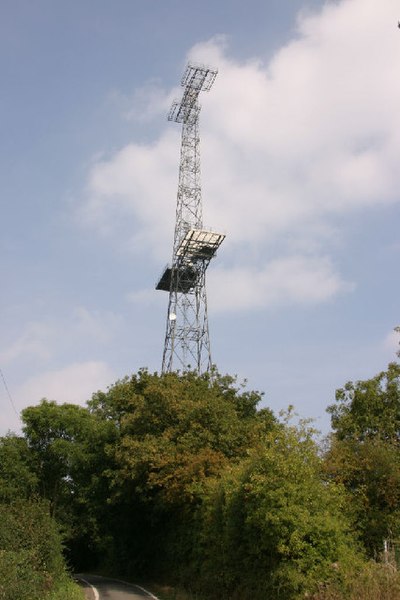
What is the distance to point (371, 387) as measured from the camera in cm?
2731

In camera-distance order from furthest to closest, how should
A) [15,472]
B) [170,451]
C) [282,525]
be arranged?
[15,472], [170,451], [282,525]

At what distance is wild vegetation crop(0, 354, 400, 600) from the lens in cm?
1274

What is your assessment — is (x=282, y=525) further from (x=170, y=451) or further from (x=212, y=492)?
(x=170, y=451)

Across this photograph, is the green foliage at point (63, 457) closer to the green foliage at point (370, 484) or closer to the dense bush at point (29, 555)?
the dense bush at point (29, 555)

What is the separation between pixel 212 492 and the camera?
18.4 m

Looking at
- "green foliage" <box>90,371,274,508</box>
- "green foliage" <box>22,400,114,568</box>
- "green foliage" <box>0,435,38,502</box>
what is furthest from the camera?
"green foliage" <box>22,400,114,568</box>

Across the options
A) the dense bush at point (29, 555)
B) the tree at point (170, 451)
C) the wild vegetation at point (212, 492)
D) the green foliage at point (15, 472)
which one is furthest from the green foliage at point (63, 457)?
the dense bush at point (29, 555)

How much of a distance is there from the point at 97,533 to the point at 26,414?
9.41m

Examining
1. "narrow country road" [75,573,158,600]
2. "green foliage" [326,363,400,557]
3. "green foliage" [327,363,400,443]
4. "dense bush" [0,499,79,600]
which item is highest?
"green foliage" [327,363,400,443]

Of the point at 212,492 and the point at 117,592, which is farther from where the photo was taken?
the point at 117,592

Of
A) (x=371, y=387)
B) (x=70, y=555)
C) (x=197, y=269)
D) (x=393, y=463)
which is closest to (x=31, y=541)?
(x=393, y=463)

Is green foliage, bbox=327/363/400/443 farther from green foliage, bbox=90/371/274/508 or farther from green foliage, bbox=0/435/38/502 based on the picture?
green foliage, bbox=0/435/38/502

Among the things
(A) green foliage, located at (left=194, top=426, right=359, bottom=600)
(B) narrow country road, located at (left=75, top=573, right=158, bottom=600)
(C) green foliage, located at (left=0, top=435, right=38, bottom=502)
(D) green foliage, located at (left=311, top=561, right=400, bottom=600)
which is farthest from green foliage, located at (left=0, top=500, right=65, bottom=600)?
(C) green foliage, located at (left=0, top=435, right=38, bottom=502)

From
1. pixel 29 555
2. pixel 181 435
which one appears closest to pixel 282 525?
pixel 29 555
